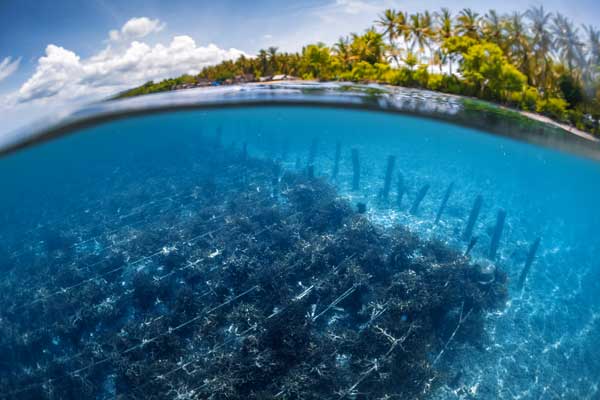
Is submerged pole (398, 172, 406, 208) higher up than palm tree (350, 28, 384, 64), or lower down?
lower down

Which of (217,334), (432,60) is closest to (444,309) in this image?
(217,334)

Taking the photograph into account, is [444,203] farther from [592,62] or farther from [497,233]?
[592,62]

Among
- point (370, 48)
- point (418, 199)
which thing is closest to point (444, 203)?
point (418, 199)

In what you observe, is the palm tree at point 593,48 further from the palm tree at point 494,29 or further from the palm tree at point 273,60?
the palm tree at point 273,60

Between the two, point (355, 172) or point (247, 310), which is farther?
point (355, 172)

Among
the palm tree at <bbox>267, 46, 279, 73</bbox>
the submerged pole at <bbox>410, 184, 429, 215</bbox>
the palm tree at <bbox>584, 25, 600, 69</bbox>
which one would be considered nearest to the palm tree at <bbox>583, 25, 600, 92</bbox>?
the palm tree at <bbox>584, 25, 600, 69</bbox>

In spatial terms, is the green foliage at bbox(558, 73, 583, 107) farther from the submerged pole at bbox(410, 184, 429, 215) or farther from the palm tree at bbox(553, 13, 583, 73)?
the submerged pole at bbox(410, 184, 429, 215)

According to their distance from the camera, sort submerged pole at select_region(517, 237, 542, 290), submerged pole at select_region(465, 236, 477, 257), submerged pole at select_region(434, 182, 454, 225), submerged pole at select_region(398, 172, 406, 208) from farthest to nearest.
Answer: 1. submerged pole at select_region(398, 172, 406, 208)
2. submerged pole at select_region(434, 182, 454, 225)
3. submerged pole at select_region(465, 236, 477, 257)
4. submerged pole at select_region(517, 237, 542, 290)
